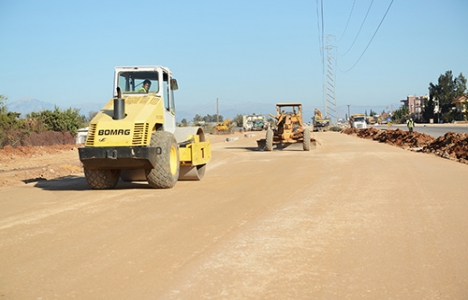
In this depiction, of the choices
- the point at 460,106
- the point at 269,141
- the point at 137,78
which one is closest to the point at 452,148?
the point at 269,141

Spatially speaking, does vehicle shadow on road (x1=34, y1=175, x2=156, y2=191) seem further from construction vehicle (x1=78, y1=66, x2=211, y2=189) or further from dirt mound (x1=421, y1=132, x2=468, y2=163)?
dirt mound (x1=421, y1=132, x2=468, y2=163)

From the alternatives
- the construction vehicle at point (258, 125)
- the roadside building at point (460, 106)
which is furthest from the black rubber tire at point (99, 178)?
the roadside building at point (460, 106)

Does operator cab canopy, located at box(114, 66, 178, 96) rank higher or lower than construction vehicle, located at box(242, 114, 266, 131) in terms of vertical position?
higher

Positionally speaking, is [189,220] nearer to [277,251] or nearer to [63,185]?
[277,251]

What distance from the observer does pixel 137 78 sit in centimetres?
1212

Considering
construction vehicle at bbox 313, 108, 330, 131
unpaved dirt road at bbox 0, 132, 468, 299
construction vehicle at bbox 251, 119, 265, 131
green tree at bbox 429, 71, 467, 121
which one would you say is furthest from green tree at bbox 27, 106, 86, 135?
green tree at bbox 429, 71, 467, 121

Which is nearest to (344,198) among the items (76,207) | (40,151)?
(76,207)

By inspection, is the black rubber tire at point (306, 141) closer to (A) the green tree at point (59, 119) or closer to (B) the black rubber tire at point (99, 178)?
(B) the black rubber tire at point (99, 178)

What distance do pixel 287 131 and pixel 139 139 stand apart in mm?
17166

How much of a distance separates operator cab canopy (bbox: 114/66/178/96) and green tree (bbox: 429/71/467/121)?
360 feet

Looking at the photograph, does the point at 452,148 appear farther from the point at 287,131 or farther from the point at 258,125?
the point at 258,125

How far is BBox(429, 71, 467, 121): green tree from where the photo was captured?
112250 mm

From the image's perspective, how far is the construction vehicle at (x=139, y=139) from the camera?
10.3 m

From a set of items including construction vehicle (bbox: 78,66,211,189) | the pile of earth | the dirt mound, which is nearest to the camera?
construction vehicle (bbox: 78,66,211,189)
